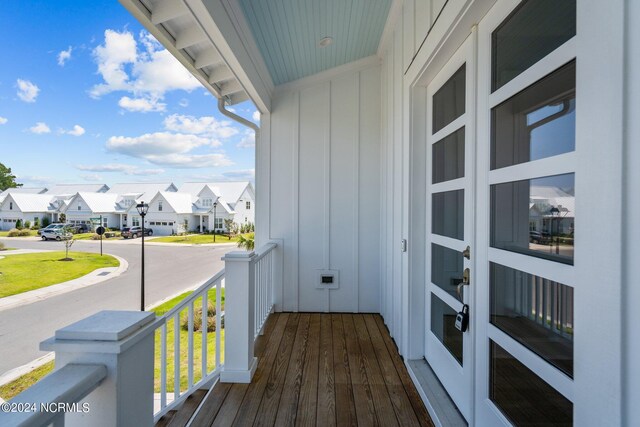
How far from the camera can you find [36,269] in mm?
2186

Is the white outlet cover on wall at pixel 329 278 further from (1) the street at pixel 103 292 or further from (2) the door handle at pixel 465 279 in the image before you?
(2) the door handle at pixel 465 279

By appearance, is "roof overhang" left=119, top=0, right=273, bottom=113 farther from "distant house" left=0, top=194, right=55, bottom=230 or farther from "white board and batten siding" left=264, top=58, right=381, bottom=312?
"distant house" left=0, top=194, right=55, bottom=230

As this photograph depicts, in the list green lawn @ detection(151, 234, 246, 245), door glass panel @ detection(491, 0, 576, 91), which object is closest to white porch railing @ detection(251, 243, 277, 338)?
green lawn @ detection(151, 234, 246, 245)

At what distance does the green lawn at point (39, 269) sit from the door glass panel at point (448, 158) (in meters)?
2.91

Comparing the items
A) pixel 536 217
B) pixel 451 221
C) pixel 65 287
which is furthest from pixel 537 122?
pixel 65 287

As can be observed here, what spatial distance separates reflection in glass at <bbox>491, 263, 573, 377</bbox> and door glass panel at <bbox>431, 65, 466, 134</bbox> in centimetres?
95

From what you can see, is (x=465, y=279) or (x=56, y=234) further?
(x=56, y=234)

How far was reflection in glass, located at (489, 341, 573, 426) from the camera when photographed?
0.94m

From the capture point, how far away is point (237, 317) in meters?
2.14

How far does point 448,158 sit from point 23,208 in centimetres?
320

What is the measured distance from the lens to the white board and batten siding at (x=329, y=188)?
11.7 feet

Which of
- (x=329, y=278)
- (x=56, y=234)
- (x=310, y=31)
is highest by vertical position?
(x=310, y=31)

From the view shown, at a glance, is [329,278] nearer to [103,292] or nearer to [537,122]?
[103,292]

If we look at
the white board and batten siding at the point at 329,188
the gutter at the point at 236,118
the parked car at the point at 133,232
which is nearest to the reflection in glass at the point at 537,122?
the white board and batten siding at the point at 329,188
